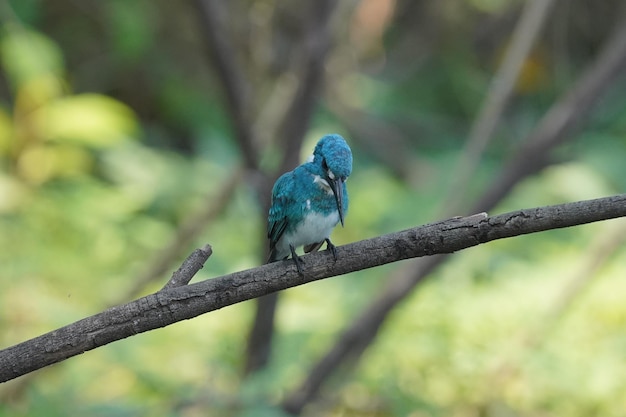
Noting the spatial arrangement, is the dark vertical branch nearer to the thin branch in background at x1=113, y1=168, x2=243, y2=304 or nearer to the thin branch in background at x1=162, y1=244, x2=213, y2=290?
the thin branch in background at x1=113, y1=168, x2=243, y2=304

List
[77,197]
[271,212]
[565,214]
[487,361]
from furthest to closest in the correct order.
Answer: [77,197] < [487,361] < [271,212] < [565,214]

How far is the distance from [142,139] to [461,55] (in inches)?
108

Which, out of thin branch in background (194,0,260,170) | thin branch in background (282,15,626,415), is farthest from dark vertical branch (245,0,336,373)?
thin branch in background (282,15,626,415)

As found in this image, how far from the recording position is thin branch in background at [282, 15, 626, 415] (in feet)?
12.2

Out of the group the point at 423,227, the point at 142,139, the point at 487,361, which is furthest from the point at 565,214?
the point at 142,139

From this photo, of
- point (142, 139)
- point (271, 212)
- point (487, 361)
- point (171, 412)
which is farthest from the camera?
point (142, 139)

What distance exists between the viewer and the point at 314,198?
2398 mm

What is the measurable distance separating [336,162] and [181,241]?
6.31 feet

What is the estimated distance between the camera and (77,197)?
5.09 metres

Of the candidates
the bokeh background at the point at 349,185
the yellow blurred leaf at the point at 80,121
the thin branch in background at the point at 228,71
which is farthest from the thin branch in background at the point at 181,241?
the yellow blurred leaf at the point at 80,121

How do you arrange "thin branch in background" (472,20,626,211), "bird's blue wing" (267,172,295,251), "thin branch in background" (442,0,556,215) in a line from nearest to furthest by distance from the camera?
"bird's blue wing" (267,172,295,251)
"thin branch in background" (472,20,626,211)
"thin branch in background" (442,0,556,215)

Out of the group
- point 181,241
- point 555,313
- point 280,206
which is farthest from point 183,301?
point 555,313

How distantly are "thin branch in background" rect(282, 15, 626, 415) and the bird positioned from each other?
1.27 meters

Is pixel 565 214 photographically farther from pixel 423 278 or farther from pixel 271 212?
pixel 423 278
